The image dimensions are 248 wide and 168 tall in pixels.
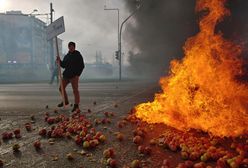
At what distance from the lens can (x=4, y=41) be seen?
75188mm

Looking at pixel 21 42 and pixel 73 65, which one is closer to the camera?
pixel 73 65

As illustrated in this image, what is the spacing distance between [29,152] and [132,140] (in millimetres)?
1635

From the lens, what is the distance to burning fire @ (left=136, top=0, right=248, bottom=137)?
5.56 meters

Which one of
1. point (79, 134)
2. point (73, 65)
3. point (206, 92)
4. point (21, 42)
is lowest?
point (79, 134)

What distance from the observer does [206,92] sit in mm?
5898

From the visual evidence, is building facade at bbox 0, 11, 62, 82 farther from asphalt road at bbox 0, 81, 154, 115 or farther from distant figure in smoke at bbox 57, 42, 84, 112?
distant figure in smoke at bbox 57, 42, 84, 112

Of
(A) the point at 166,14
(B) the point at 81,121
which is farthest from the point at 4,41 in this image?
(B) the point at 81,121

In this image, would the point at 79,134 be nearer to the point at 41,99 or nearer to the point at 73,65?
the point at 73,65

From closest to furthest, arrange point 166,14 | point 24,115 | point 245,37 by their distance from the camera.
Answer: point 245,37
point 24,115
point 166,14

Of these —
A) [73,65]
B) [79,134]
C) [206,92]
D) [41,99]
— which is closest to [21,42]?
[41,99]

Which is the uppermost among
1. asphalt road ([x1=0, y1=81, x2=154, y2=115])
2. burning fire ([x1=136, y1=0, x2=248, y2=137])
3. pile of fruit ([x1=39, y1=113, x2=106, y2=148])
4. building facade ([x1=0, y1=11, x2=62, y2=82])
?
building facade ([x1=0, y1=11, x2=62, y2=82])

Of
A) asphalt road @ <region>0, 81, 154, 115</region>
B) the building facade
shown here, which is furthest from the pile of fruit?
the building facade

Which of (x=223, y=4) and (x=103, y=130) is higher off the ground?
(x=223, y=4)

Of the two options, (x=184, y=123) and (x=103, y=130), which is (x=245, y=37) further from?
(x=103, y=130)
